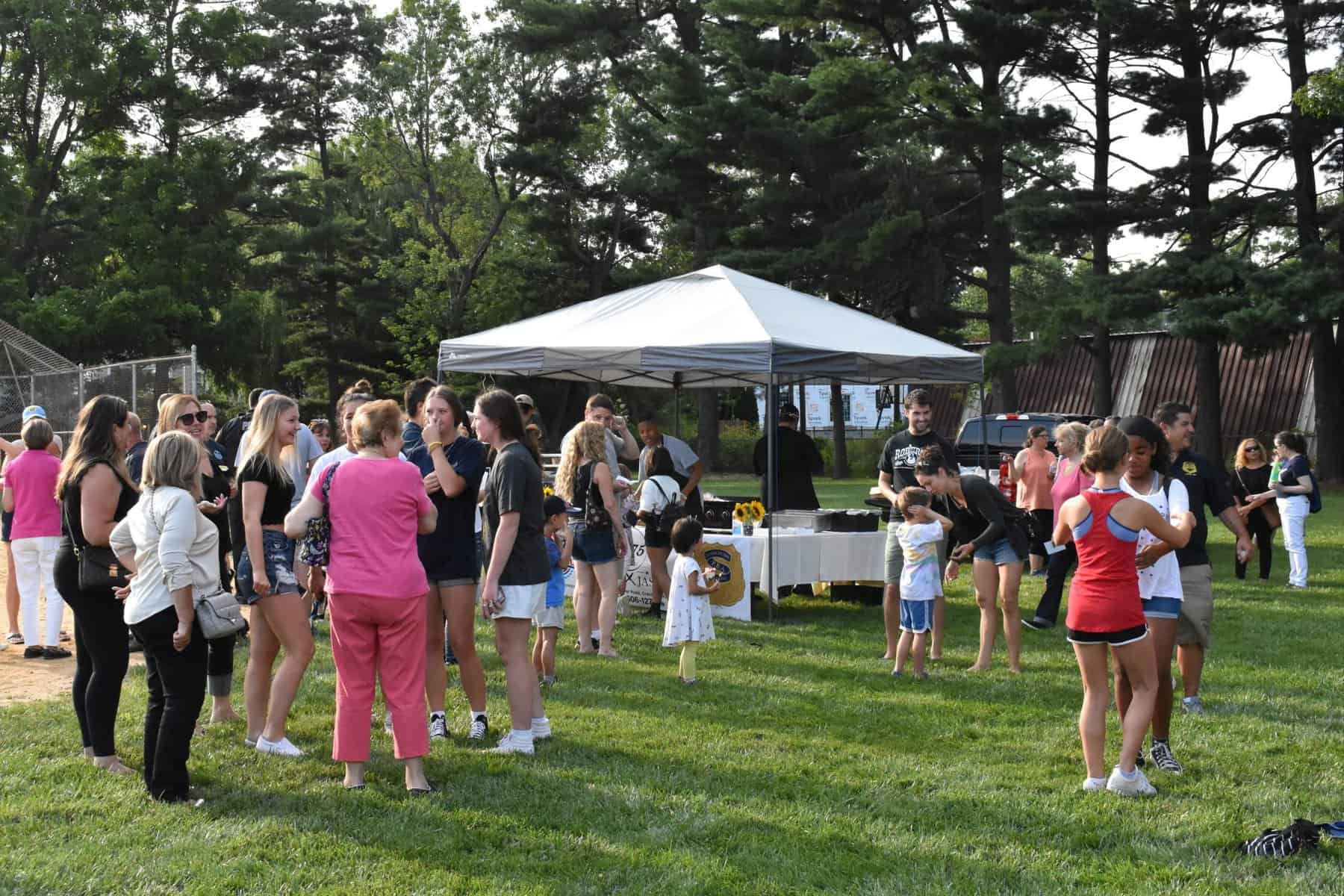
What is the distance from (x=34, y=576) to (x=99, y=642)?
363 cm

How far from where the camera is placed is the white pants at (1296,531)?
490 inches

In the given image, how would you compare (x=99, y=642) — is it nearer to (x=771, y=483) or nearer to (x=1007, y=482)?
(x=771, y=483)

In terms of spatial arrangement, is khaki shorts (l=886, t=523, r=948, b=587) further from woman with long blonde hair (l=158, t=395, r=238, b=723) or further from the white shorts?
woman with long blonde hair (l=158, t=395, r=238, b=723)

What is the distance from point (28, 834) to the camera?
483cm

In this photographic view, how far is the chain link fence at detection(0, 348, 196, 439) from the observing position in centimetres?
2100

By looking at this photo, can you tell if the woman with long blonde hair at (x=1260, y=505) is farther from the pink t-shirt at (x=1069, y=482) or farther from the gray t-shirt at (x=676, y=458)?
the gray t-shirt at (x=676, y=458)

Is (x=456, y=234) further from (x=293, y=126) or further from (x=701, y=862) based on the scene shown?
(x=701, y=862)

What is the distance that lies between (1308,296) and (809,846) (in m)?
22.4

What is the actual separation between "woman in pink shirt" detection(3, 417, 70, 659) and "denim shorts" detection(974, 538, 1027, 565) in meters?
5.95

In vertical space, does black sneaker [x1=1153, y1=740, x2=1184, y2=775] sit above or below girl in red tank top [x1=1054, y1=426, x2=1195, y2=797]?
below

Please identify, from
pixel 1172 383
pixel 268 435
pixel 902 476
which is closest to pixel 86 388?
pixel 902 476

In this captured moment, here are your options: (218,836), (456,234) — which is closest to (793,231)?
(456,234)

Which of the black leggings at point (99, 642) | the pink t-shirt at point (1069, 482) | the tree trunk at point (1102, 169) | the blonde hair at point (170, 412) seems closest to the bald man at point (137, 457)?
the blonde hair at point (170, 412)

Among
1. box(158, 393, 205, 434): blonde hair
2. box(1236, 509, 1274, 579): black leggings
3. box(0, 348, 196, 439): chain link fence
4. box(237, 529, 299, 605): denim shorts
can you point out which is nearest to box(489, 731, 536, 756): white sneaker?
box(237, 529, 299, 605): denim shorts
